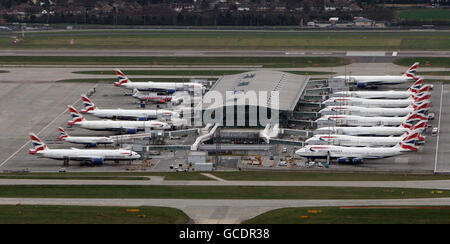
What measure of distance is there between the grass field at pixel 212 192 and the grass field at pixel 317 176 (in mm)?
6823

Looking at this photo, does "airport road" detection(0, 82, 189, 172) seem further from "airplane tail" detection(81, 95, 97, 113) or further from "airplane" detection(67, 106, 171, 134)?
"airplane tail" detection(81, 95, 97, 113)

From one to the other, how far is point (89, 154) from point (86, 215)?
35991 millimetres

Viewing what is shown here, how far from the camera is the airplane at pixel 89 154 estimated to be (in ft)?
496

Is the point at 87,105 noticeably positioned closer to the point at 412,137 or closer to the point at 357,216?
the point at 412,137

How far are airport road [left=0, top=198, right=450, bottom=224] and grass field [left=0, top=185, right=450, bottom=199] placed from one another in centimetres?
222

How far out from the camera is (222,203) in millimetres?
123000

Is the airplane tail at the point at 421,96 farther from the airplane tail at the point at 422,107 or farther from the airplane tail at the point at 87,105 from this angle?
the airplane tail at the point at 87,105

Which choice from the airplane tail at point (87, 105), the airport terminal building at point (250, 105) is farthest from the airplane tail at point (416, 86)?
the airplane tail at point (87, 105)

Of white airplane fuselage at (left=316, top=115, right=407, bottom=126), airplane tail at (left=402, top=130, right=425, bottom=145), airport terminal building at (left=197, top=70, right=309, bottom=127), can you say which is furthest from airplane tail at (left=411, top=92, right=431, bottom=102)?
airplane tail at (left=402, top=130, right=425, bottom=145)

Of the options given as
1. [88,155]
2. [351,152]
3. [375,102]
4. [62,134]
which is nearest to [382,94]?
[375,102]

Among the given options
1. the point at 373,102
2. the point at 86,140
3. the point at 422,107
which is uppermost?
the point at 422,107

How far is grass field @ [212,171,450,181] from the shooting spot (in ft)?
452
